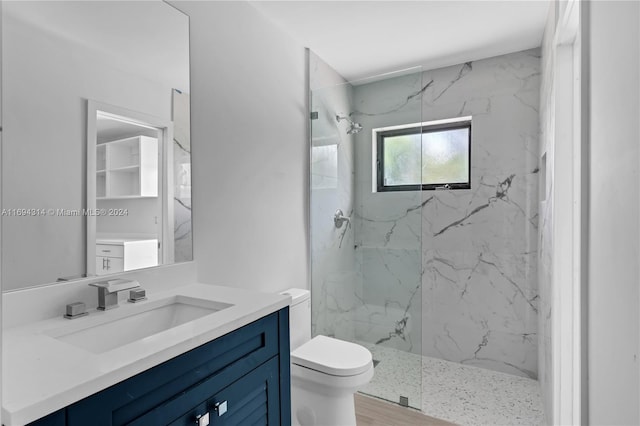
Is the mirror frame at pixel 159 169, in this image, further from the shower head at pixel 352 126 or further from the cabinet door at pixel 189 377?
the shower head at pixel 352 126

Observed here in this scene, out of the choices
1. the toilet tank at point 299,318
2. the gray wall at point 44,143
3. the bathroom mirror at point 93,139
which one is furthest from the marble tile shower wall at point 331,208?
the gray wall at point 44,143

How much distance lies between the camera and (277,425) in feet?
4.23

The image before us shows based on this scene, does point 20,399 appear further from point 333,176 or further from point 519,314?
point 519,314

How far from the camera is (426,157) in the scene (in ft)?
9.91

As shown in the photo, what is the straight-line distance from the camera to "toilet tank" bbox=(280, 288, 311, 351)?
6.72 ft

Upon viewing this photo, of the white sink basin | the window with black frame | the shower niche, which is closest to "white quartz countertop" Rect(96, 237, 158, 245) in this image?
the shower niche

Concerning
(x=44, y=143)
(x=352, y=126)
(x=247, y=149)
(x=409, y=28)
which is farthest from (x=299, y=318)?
(x=409, y=28)

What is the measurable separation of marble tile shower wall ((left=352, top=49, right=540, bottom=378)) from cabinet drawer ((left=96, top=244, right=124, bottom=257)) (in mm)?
1650

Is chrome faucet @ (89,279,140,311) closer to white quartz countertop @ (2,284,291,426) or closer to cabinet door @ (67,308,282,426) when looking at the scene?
white quartz countertop @ (2,284,291,426)

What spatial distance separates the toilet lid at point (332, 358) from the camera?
1782mm

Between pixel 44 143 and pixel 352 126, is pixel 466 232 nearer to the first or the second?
pixel 352 126

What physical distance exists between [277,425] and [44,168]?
1177 mm
